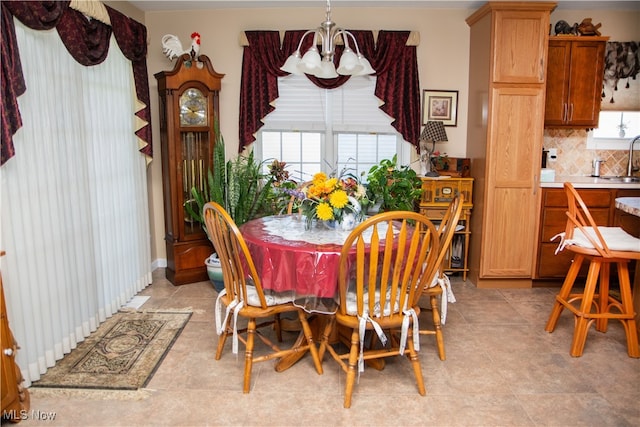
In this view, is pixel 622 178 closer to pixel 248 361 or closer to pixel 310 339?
pixel 310 339

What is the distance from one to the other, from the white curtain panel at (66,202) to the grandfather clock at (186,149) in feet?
0.94

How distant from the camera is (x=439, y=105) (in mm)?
4551

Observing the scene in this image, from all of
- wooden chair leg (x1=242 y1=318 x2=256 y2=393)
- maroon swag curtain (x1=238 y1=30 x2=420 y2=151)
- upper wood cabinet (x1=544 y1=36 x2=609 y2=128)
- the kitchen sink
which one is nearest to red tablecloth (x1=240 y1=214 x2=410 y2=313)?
wooden chair leg (x1=242 y1=318 x2=256 y2=393)

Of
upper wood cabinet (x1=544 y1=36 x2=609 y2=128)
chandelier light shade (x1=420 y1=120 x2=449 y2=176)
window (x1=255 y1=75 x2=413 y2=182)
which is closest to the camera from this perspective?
upper wood cabinet (x1=544 y1=36 x2=609 y2=128)

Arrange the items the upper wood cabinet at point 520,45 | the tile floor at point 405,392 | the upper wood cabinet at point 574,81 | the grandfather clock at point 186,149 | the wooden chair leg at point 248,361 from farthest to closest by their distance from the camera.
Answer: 1. the upper wood cabinet at point 574,81
2. the grandfather clock at point 186,149
3. the upper wood cabinet at point 520,45
4. the wooden chair leg at point 248,361
5. the tile floor at point 405,392

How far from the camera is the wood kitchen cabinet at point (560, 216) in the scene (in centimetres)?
410

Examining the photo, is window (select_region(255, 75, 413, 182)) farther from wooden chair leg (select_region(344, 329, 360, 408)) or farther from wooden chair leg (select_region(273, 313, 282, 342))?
wooden chair leg (select_region(344, 329, 360, 408))

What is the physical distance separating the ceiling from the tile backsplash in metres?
1.10

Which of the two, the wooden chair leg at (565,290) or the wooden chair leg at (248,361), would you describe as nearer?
the wooden chair leg at (248,361)

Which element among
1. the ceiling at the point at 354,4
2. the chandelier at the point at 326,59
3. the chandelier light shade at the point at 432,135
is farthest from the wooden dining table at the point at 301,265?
the ceiling at the point at 354,4

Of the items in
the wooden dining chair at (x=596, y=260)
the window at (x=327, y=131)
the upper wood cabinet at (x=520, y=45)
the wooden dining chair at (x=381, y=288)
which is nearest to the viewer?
the wooden dining chair at (x=381, y=288)

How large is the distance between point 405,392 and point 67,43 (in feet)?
9.24

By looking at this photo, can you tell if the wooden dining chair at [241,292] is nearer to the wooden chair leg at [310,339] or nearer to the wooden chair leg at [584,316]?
the wooden chair leg at [310,339]

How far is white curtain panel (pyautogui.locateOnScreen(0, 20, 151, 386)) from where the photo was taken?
8.39ft
